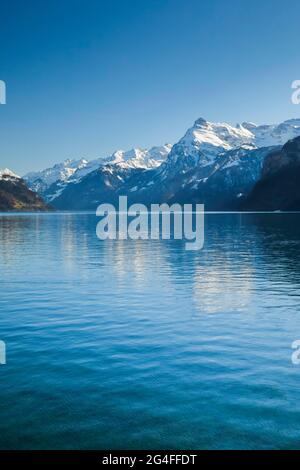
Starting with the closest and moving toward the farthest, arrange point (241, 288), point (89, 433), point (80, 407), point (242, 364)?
1. point (89, 433)
2. point (80, 407)
3. point (242, 364)
4. point (241, 288)

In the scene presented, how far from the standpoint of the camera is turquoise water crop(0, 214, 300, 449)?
17203mm

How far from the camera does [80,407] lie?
755 inches

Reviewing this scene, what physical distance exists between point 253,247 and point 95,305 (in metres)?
56.6

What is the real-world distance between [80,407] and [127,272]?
40.1 metres

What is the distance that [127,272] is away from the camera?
5925 centimetres

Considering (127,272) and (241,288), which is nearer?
(241,288)

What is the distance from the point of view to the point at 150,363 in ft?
80.6

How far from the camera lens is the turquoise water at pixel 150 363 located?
17203mm
